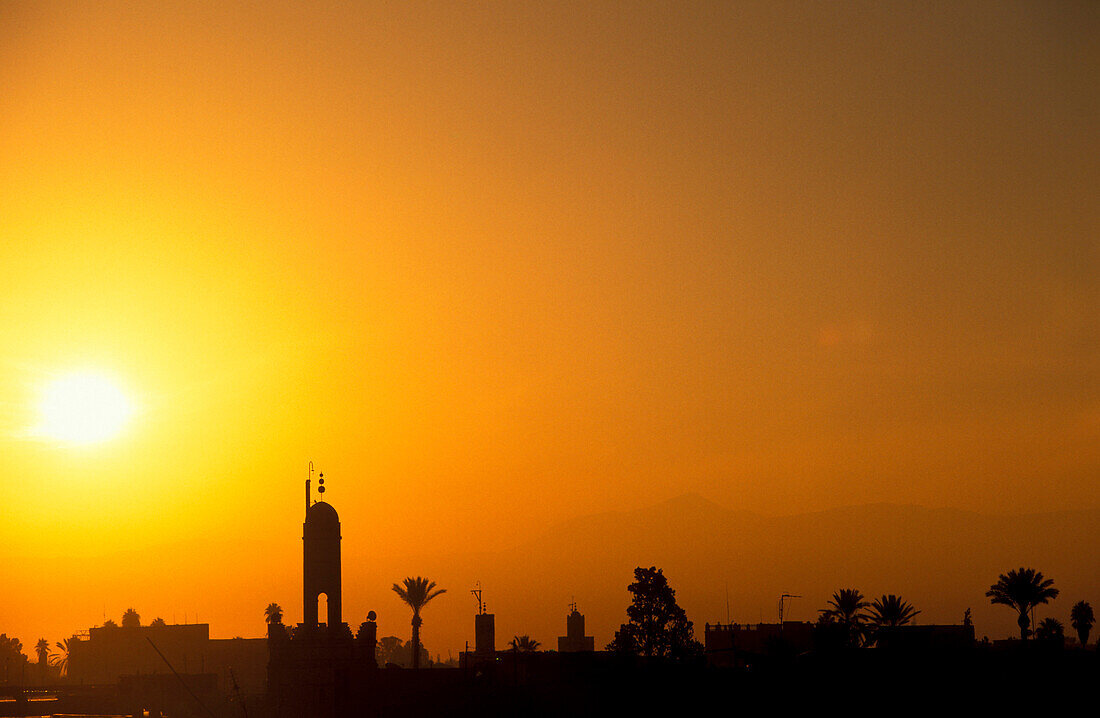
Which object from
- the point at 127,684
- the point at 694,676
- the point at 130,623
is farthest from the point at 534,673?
the point at 130,623

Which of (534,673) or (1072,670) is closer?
(1072,670)

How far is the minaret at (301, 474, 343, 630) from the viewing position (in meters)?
59.1

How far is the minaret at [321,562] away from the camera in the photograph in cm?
5906

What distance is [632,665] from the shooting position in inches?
2456

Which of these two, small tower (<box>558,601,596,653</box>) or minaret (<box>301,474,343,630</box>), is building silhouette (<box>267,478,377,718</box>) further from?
small tower (<box>558,601,596,653</box>)

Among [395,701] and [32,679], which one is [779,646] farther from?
[32,679]

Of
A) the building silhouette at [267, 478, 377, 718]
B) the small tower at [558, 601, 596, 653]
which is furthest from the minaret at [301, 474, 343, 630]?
the small tower at [558, 601, 596, 653]

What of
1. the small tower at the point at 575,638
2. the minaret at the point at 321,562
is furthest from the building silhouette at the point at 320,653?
the small tower at the point at 575,638

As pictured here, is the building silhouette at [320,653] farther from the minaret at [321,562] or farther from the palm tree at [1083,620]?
the palm tree at [1083,620]

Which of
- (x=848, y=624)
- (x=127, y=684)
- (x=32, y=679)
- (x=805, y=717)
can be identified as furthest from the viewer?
(x=32, y=679)

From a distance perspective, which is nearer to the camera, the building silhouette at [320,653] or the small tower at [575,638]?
the building silhouette at [320,653]

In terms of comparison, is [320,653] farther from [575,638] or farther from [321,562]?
[575,638]

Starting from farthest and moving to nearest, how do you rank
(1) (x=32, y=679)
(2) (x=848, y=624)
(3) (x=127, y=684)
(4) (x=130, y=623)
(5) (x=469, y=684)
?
(1) (x=32, y=679) < (4) (x=130, y=623) < (3) (x=127, y=684) < (2) (x=848, y=624) < (5) (x=469, y=684)

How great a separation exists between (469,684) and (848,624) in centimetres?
2263
